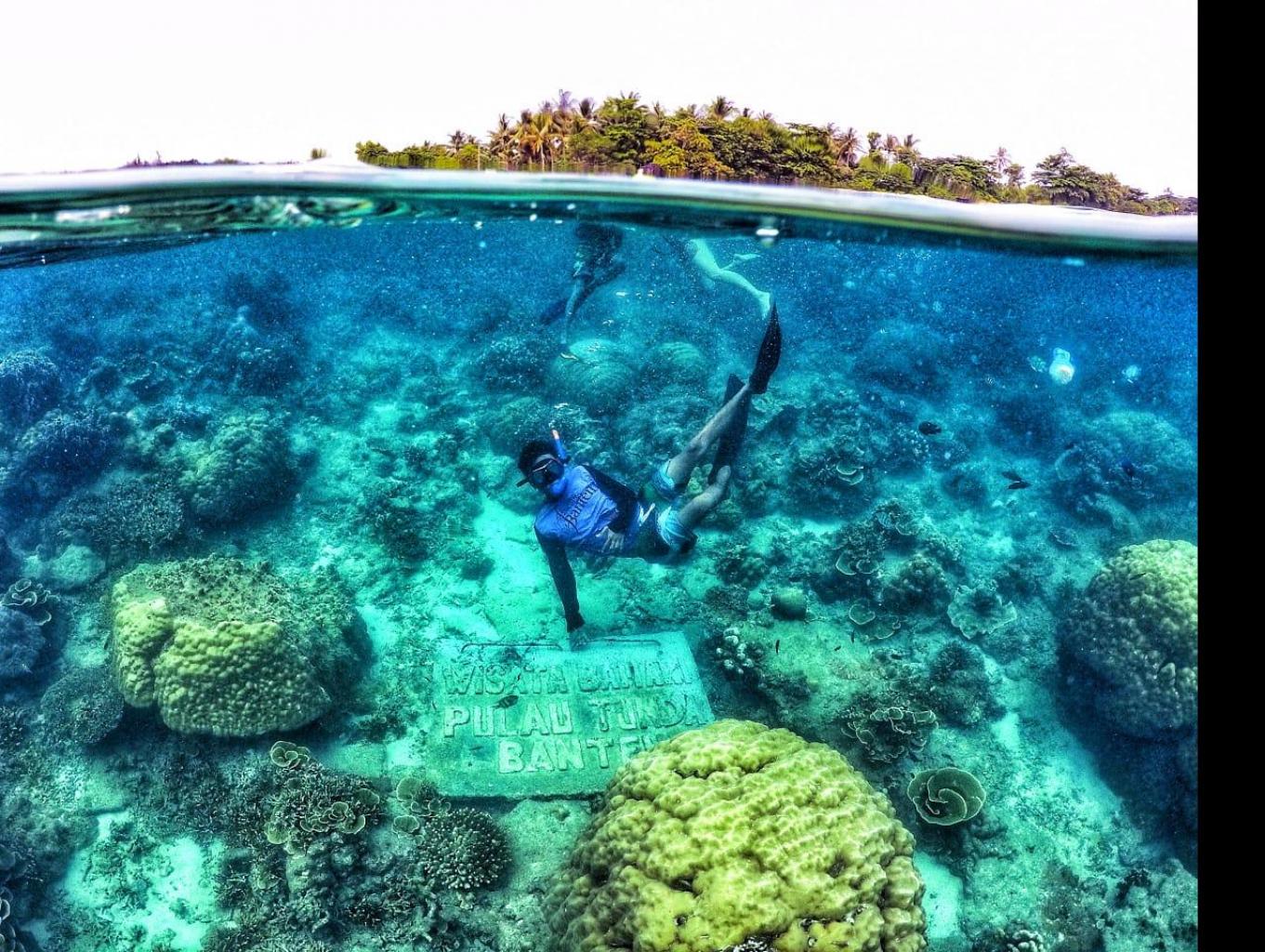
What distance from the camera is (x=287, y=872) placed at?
6.16 meters

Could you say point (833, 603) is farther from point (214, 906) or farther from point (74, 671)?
point (74, 671)

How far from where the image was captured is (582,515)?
7.55 meters

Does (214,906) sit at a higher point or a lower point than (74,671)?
lower

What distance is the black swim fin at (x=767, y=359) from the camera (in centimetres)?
912

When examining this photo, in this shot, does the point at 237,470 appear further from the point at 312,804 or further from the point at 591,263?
the point at 591,263

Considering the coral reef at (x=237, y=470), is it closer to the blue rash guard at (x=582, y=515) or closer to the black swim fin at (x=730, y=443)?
the blue rash guard at (x=582, y=515)

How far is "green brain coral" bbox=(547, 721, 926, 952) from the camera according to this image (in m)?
4.44

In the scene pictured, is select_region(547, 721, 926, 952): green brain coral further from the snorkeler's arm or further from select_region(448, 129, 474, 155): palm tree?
select_region(448, 129, 474, 155): palm tree

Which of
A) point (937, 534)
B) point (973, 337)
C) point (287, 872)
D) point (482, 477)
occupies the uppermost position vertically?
point (973, 337)

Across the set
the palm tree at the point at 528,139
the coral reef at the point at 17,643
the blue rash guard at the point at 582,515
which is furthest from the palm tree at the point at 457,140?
the coral reef at the point at 17,643

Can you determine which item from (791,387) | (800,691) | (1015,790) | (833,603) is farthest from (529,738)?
(791,387)

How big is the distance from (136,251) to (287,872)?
46.7 feet

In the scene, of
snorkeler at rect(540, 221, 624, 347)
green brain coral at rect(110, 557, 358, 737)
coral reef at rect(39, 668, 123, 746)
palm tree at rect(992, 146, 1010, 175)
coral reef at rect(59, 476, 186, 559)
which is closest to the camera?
green brain coral at rect(110, 557, 358, 737)

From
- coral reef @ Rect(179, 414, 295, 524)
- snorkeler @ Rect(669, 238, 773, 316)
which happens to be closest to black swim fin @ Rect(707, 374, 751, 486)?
snorkeler @ Rect(669, 238, 773, 316)
